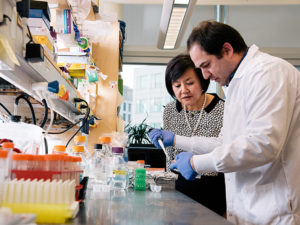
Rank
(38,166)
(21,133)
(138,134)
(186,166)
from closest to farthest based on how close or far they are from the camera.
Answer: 1. (38,166)
2. (21,133)
3. (186,166)
4. (138,134)

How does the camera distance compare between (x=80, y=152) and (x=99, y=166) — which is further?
(x=99, y=166)

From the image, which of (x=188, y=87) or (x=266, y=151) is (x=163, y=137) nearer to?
(x=188, y=87)

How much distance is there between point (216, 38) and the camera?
1.52 meters

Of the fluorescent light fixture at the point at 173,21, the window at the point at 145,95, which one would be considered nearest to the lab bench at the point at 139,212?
the fluorescent light fixture at the point at 173,21

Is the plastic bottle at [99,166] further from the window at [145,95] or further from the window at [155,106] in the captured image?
the window at [155,106]

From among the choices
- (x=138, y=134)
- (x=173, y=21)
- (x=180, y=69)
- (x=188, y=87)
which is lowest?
(x=138, y=134)

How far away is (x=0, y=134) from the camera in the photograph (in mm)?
1322

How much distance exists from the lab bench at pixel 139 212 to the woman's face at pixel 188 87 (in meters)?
0.94

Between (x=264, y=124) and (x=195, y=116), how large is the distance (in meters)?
0.99

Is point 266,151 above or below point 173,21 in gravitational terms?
below

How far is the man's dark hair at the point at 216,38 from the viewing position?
1.52 meters

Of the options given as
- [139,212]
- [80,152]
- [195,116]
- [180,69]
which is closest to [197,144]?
[195,116]

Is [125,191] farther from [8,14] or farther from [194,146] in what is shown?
[8,14]

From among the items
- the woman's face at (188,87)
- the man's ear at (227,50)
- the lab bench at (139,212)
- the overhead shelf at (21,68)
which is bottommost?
the lab bench at (139,212)
